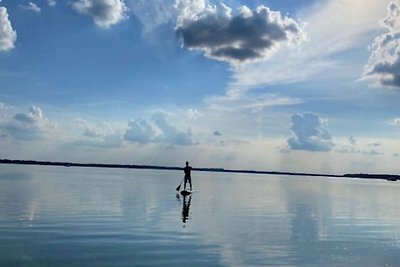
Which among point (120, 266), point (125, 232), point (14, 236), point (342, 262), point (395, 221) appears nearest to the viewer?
point (120, 266)

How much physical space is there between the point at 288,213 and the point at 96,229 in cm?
1593

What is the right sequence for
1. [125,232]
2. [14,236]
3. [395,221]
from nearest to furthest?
[14,236] → [125,232] → [395,221]

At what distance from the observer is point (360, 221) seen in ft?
101

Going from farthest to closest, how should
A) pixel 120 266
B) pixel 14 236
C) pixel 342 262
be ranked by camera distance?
pixel 14 236, pixel 342 262, pixel 120 266

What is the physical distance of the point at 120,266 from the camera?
1473 centimetres

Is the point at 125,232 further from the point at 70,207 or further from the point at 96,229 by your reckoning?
the point at 70,207

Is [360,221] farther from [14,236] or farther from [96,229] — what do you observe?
[14,236]

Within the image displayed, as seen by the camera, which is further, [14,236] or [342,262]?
[14,236]

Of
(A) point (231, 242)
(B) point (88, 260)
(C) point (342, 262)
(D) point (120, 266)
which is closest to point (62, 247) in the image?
(B) point (88, 260)

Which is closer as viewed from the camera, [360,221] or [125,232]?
[125,232]

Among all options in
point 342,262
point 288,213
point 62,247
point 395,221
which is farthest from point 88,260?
point 395,221

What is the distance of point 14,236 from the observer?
19484mm

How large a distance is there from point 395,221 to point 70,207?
2282cm

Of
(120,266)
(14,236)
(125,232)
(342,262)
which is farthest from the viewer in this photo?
(125,232)
